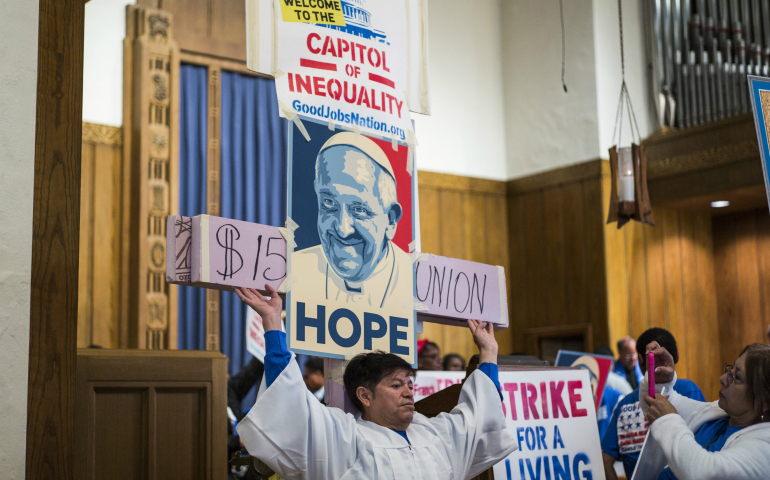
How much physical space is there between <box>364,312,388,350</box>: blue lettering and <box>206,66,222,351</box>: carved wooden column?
5055 mm

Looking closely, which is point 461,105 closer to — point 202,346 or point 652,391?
point 202,346

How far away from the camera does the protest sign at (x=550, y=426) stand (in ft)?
11.4

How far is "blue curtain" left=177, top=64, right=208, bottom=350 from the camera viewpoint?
25.2ft

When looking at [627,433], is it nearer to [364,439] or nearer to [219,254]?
[364,439]

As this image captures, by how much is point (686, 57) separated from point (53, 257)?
7.84m

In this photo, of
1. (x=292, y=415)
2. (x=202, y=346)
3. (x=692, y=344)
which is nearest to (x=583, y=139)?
(x=692, y=344)

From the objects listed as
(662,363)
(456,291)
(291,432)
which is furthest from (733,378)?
(291,432)

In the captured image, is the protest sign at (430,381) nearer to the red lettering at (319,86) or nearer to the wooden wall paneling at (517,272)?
the red lettering at (319,86)

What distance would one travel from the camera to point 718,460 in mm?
2461

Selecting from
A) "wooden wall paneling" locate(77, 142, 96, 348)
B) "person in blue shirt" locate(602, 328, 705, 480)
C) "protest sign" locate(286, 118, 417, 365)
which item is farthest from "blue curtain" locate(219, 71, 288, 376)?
"protest sign" locate(286, 118, 417, 365)

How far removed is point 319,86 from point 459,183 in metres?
6.85

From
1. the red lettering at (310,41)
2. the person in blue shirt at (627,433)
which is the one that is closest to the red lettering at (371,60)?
the red lettering at (310,41)

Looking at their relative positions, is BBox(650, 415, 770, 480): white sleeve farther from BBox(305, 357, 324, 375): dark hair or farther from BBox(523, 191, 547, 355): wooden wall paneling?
BBox(523, 191, 547, 355): wooden wall paneling

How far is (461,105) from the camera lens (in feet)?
31.8
